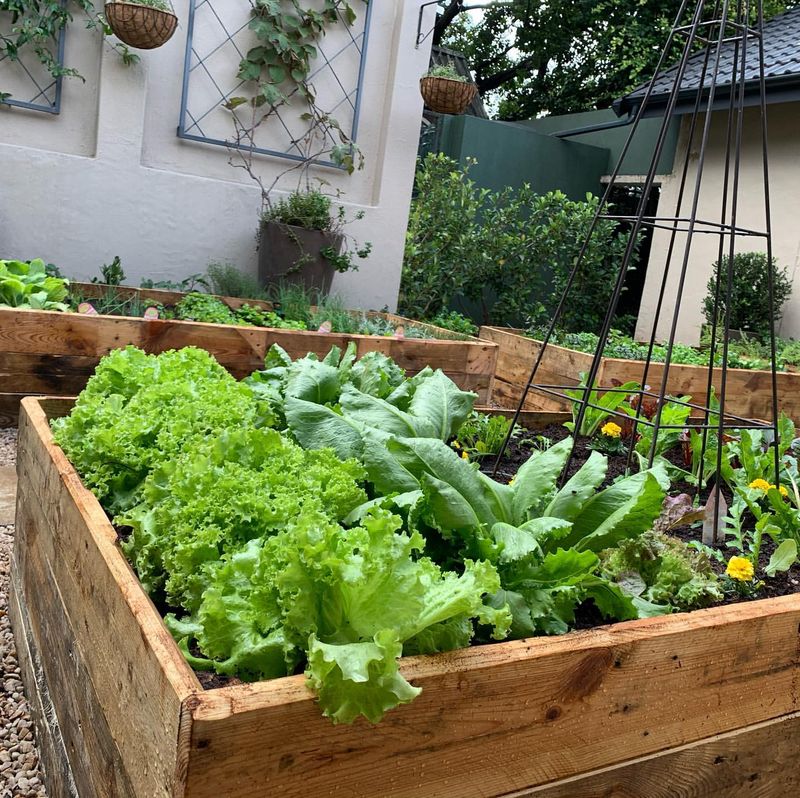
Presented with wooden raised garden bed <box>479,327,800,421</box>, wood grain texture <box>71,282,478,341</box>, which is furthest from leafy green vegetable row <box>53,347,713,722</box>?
wood grain texture <box>71,282,478,341</box>

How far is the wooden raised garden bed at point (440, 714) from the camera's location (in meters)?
1.03

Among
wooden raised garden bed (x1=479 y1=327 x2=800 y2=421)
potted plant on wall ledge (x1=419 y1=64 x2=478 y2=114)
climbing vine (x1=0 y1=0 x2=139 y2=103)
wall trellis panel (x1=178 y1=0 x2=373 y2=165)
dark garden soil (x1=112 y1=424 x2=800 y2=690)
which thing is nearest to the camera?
dark garden soil (x1=112 y1=424 x2=800 y2=690)

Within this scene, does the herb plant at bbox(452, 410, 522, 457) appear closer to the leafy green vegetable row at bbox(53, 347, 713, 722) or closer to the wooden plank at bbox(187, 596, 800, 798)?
the leafy green vegetable row at bbox(53, 347, 713, 722)

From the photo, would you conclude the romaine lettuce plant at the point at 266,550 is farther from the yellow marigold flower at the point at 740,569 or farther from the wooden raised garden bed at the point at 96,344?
the wooden raised garden bed at the point at 96,344

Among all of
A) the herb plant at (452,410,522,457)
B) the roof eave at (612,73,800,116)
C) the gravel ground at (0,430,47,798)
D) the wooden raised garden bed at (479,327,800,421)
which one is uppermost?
the roof eave at (612,73,800,116)

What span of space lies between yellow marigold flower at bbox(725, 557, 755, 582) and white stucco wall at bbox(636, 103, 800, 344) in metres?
7.13

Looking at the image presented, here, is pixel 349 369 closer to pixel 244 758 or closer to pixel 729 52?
pixel 244 758

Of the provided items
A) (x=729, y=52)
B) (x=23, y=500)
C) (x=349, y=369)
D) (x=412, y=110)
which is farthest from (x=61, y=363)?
(x=729, y=52)

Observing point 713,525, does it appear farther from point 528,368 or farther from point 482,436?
point 528,368

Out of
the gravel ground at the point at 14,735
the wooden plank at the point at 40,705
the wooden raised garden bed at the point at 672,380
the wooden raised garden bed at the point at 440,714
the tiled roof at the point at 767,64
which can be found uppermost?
the tiled roof at the point at 767,64

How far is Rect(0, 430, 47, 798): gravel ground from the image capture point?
176 cm

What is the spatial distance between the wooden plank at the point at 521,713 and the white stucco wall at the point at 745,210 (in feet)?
24.8

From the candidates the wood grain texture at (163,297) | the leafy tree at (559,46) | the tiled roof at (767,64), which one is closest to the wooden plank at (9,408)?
the wood grain texture at (163,297)

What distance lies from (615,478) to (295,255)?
4053mm
